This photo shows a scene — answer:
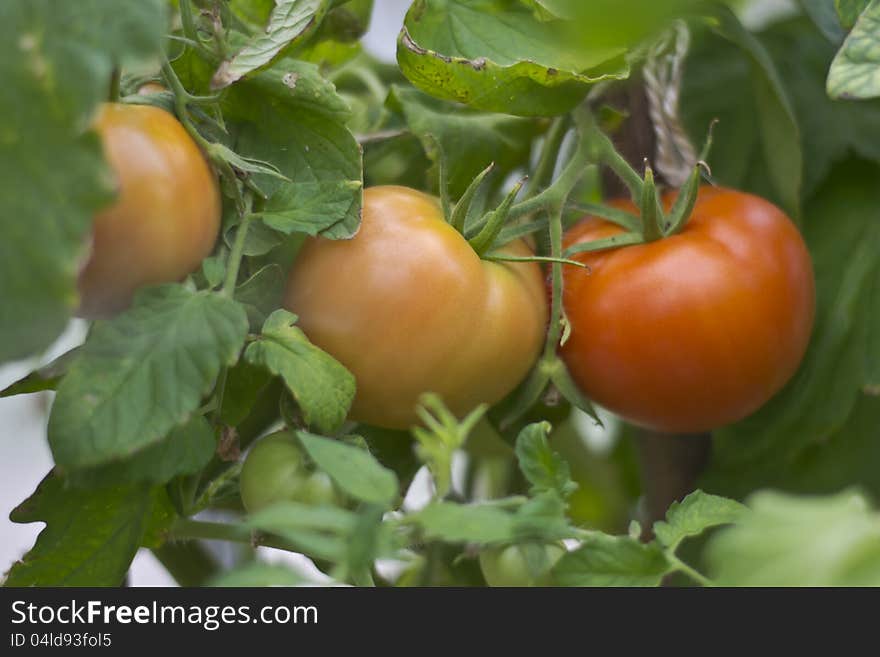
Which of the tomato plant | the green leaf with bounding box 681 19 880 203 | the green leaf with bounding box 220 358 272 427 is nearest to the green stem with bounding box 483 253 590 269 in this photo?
the tomato plant

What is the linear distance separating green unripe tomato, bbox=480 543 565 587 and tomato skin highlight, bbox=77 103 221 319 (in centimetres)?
15

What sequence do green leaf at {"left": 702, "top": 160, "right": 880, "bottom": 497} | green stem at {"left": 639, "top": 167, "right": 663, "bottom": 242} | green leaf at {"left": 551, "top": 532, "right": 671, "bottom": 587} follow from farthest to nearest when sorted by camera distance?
green leaf at {"left": 702, "top": 160, "right": 880, "bottom": 497} < green stem at {"left": 639, "top": 167, "right": 663, "bottom": 242} < green leaf at {"left": 551, "top": 532, "right": 671, "bottom": 587}

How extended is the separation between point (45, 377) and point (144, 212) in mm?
73

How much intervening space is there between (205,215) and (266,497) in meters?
0.10

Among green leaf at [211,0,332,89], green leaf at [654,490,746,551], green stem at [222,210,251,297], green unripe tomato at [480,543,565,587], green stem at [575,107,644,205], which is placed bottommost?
green unripe tomato at [480,543,565,587]

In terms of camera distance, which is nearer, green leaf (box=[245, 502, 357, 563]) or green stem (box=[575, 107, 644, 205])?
green leaf (box=[245, 502, 357, 563])

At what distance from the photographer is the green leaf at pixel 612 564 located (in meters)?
0.34

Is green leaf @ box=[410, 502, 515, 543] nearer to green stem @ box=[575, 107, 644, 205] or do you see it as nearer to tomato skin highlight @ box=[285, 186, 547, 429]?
tomato skin highlight @ box=[285, 186, 547, 429]

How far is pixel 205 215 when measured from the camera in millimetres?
371

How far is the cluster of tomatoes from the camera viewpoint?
35 centimetres

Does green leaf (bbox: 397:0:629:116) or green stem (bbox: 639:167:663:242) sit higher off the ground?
green leaf (bbox: 397:0:629:116)

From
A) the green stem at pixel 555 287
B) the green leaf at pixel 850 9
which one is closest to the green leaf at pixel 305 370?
the green stem at pixel 555 287

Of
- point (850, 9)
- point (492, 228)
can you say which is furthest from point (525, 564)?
point (850, 9)

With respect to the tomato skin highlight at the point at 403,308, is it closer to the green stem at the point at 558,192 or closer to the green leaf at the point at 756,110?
the green stem at the point at 558,192
